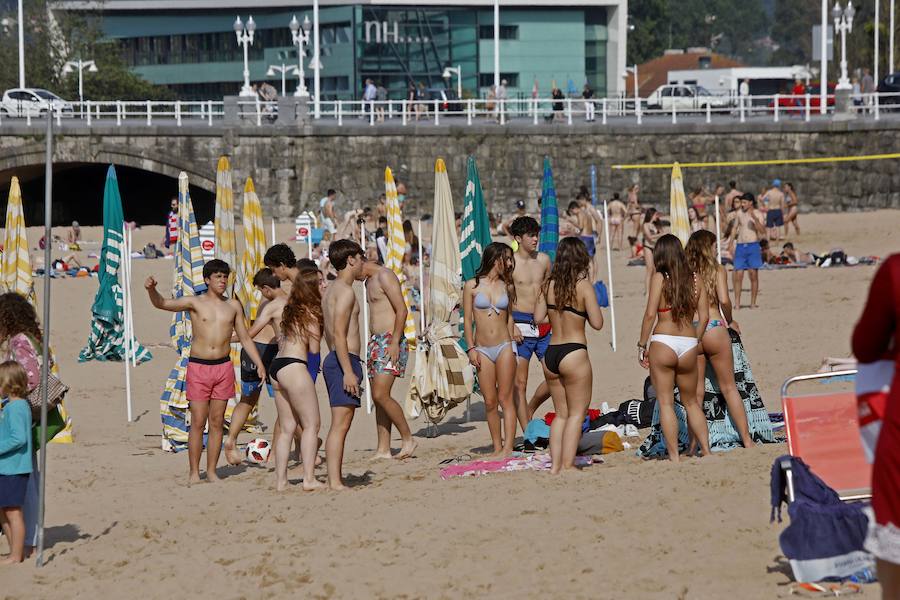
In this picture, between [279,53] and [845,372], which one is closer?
[845,372]

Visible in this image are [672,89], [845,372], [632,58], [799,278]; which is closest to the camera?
[845,372]

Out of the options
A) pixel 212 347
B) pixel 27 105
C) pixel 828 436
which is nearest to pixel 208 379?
pixel 212 347

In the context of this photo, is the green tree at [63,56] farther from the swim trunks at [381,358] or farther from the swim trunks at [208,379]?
the swim trunks at [208,379]

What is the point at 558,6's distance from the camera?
61.9m

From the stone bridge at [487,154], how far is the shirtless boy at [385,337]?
73.0 ft

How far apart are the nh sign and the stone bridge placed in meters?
26.3

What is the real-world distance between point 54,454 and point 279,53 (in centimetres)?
5309

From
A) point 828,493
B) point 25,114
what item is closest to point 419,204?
point 25,114

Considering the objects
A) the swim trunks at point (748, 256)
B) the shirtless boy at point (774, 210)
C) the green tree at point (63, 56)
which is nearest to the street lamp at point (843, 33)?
the shirtless boy at point (774, 210)

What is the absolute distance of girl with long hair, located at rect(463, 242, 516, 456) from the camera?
9.06 meters

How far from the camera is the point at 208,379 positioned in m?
8.80

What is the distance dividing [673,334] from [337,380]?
6.53ft

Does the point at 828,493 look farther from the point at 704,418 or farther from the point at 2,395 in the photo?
the point at 2,395

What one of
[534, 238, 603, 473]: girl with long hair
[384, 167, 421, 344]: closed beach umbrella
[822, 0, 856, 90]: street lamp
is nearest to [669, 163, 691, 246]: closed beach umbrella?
[384, 167, 421, 344]: closed beach umbrella
